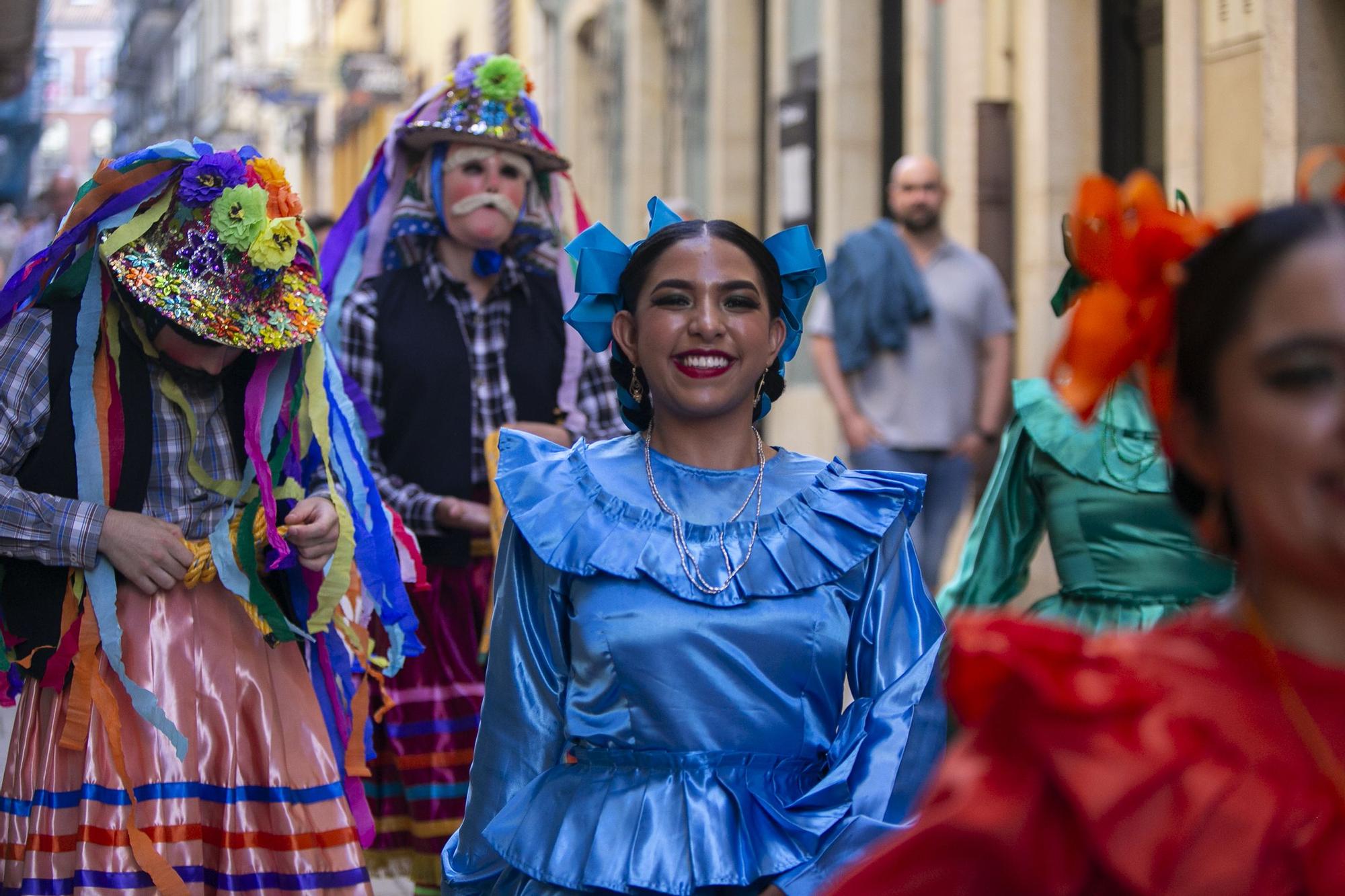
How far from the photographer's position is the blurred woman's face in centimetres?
182

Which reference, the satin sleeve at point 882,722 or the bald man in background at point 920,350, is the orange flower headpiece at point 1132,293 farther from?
the bald man in background at point 920,350

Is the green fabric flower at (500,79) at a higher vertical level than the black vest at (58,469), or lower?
higher

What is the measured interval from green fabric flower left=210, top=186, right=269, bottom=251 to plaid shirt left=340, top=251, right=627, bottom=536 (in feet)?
5.01

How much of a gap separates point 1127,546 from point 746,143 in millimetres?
11481

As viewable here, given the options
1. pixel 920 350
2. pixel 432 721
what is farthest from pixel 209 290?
pixel 920 350

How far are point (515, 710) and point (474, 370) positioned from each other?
2.56 m

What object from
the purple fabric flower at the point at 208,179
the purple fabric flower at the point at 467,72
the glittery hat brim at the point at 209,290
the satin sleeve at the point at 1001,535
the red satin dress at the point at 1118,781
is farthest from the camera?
the purple fabric flower at the point at 467,72

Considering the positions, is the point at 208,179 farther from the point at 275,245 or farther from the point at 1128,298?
the point at 1128,298

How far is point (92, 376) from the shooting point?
437 cm

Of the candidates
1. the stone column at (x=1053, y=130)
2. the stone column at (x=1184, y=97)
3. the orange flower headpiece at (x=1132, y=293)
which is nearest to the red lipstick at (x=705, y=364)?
the orange flower headpiece at (x=1132, y=293)

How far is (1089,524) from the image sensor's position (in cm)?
513

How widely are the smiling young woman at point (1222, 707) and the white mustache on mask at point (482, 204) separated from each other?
14.6 feet

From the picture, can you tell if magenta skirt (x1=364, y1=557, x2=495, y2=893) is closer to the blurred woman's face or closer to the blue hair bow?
the blue hair bow

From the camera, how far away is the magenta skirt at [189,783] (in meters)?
4.20
